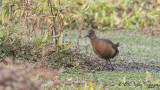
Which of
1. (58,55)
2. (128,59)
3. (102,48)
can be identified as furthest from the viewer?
(128,59)

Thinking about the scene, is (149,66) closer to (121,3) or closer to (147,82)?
(147,82)

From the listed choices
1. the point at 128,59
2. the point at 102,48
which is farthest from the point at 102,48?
the point at 128,59

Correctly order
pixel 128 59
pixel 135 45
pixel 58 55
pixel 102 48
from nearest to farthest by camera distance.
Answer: pixel 58 55 → pixel 102 48 → pixel 128 59 → pixel 135 45

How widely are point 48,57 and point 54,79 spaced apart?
89 cm

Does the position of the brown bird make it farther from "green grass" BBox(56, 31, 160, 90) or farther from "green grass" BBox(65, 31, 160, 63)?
"green grass" BBox(65, 31, 160, 63)

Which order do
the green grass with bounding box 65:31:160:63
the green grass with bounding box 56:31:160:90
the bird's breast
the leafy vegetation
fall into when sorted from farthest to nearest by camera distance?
1. the green grass with bounding box 65:31:160:63
2. the bird's breast
3. the green grass with bounding box 56:31:160:90
4. the leafy vegetation

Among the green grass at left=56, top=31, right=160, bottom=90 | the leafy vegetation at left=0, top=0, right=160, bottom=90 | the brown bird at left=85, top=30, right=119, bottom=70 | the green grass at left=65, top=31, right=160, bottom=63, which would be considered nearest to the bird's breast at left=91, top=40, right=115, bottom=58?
the brown bird at left=85, top=30, right=119, bottom=70

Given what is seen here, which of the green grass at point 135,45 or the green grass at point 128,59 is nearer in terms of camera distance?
the green grass at point 128,59

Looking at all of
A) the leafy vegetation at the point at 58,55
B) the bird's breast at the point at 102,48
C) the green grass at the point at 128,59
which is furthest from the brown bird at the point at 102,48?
the green grass at the point at 128,59

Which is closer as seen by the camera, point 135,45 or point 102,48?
point 102,48

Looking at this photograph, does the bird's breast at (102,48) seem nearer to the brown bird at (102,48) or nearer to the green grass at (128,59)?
the brown bird at (102,48)

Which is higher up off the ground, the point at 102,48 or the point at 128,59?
the point at 102,48

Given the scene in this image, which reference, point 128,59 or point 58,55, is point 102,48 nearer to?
point 58,55

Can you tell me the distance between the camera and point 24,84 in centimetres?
209
